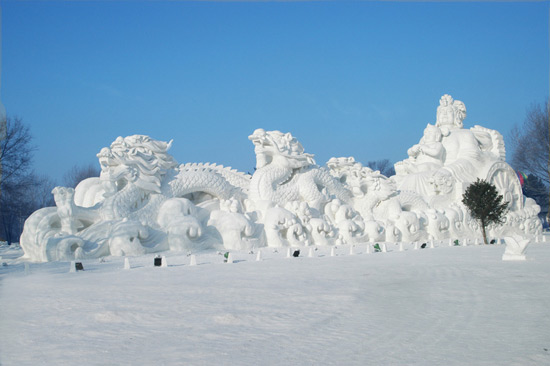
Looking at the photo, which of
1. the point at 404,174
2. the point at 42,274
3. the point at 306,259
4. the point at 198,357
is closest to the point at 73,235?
the point at 42,274

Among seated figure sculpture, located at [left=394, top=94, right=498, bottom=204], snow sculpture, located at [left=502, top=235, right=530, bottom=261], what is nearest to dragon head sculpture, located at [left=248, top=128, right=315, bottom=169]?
seated figure sculpture, located at [left=394, top=94, right=498, bottom=204]

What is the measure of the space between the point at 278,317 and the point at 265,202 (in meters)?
8.62

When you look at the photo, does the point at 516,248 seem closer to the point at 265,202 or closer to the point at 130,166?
the point at 265,202

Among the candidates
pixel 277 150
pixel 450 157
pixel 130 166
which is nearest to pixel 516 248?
pixel 277 150

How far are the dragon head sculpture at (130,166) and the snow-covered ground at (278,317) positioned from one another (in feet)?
13.2

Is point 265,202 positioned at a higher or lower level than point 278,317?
higher

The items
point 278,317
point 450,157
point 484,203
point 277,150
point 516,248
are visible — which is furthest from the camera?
point 450,157

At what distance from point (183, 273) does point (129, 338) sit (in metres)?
3.72

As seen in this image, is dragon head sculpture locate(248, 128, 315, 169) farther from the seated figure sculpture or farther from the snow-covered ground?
the snow-covered ground

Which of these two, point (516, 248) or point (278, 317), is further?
point (516, 248)

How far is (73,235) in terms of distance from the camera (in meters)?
9.70

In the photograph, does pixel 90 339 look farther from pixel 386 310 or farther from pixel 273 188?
pixel 273 188

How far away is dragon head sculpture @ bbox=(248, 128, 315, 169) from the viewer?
14008 mm

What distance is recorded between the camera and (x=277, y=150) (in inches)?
551
